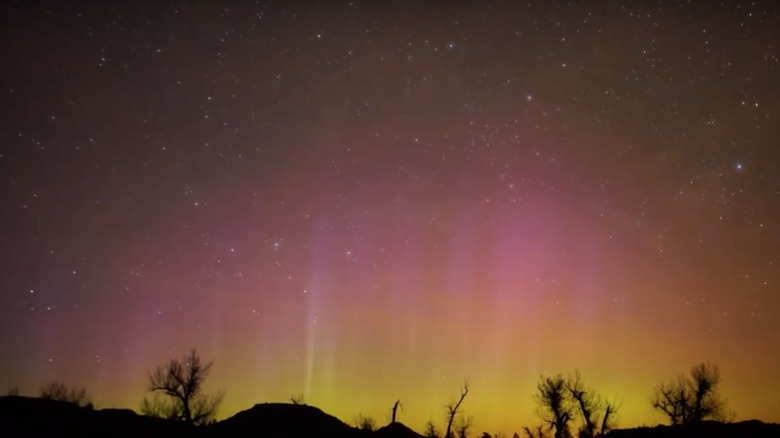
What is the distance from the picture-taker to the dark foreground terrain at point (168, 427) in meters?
35.6

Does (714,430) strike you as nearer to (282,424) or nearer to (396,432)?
(396,432)

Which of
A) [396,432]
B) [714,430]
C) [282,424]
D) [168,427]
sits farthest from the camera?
[396,432]

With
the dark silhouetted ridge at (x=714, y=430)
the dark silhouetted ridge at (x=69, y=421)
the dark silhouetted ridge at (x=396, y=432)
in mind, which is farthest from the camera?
the dark silhouetted ridge at (x=396, y=432)

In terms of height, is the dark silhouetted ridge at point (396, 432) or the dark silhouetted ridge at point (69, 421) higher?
the dark silhouetted ridge at point (69, 421)

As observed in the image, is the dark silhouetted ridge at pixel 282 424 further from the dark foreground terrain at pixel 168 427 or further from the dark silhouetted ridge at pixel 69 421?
the dark silhouetted ridge at pixel 69 421

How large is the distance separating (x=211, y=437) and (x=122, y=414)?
6.84 metres

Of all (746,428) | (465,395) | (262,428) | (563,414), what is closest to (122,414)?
(262,428)

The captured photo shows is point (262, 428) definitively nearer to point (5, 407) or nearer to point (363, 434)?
point (363, 434)

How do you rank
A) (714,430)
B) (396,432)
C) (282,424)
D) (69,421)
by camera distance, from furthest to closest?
(396,432) → (282,424) → (714,430) → (69,421)

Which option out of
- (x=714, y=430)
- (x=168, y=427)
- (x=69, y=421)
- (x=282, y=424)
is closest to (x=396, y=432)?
(x=282, y=424)

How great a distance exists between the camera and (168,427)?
1660 inches

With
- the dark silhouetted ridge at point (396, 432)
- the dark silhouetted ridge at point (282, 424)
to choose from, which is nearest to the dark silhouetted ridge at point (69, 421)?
the dark silhouetted ridge at point (282, 424)

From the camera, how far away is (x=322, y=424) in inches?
2030

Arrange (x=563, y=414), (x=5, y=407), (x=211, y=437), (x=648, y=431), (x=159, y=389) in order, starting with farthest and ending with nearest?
(x=563, y=414)
(x=159, y=389)
(x=211, y=437)
(x=648, y=431)
(x=5, y=407)
